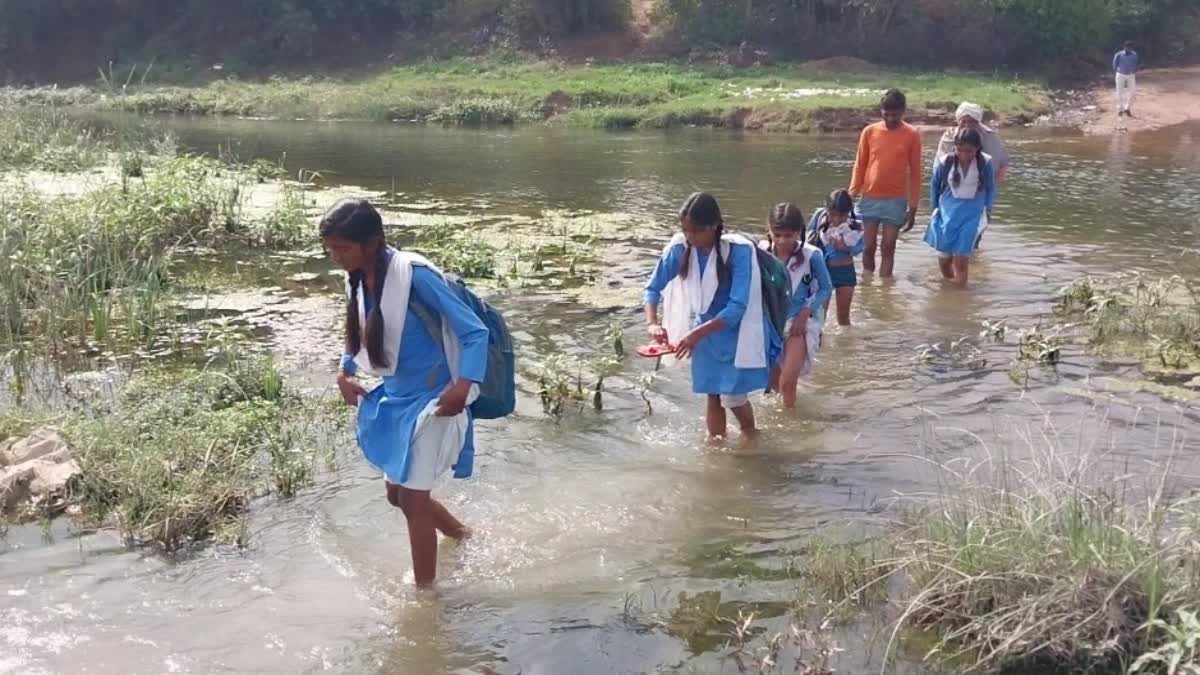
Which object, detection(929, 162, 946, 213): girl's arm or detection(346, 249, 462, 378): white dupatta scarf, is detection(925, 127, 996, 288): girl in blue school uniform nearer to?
detection(929, 162, 946, 213): girl's arm

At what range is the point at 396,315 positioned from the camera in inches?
172

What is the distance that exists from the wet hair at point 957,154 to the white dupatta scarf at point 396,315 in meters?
6.33

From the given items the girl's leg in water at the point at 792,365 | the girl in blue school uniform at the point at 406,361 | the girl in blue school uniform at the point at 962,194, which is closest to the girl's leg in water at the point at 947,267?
the girl in blue school uniform at the point at 962,194

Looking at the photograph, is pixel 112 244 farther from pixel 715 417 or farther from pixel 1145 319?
pixel 1145 319

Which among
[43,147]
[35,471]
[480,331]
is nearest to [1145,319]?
[480,331]

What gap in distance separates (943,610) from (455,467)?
1.94 metres

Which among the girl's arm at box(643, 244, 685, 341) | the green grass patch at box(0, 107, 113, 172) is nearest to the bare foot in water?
the girl's arm at box(643, 244, 685, 341)

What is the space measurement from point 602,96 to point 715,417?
27.2m

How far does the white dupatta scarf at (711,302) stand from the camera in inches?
227

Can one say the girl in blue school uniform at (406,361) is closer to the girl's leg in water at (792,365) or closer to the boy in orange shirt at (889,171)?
the girl's leg in water at (792,365)

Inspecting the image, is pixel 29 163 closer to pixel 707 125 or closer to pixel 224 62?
pixel 707 125

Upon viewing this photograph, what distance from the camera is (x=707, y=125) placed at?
96.3ft

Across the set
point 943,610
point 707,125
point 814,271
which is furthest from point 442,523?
point 707,125

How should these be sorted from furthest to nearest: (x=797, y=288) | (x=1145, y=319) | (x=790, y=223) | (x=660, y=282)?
(x=1145, y=319), (x=797, y=288), (x=790, y=223), (x=660, y=282)
